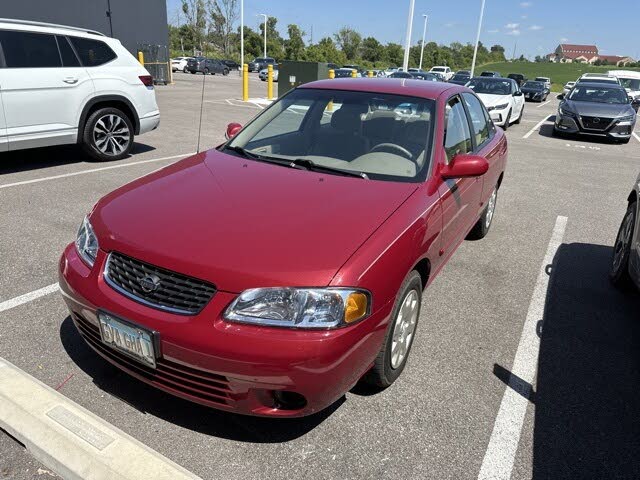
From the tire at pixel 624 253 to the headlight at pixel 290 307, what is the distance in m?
2.87

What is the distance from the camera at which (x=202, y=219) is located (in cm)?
246

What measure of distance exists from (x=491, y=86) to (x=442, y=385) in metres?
13.8

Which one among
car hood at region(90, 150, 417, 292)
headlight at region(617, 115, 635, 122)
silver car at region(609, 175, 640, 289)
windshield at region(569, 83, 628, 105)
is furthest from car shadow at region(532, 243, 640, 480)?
windshield at region(569, 83, 628, 105)

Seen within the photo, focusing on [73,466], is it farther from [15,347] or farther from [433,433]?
[433,433]

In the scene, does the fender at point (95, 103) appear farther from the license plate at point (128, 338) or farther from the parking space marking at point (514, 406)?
the parking space marking at point (514, 406)

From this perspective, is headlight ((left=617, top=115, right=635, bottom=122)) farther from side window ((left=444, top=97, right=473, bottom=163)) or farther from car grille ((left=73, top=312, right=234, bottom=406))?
car grille ((left=73, top=312, right=234, bottom=406))

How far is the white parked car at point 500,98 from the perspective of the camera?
13.4 m

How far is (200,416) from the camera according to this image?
2490mm

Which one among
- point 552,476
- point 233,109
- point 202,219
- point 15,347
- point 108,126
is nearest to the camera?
point 552,476

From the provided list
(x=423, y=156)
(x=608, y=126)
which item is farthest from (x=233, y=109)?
(x=423, y=156)

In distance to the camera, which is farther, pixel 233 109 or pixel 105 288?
pixel 233 109

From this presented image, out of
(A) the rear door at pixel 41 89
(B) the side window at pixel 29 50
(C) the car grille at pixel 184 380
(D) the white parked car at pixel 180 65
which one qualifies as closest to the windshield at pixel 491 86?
(A) the rear door at pixel 41 89

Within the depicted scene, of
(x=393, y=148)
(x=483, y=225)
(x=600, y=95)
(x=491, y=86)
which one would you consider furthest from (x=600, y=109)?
(x=393, y=148)

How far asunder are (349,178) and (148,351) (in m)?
1.52
